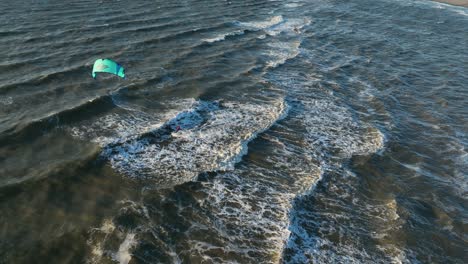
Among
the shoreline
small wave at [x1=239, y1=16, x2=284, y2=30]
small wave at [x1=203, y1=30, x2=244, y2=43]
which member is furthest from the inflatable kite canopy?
the shoreline

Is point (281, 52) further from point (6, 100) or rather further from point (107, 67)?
point (6, 100)

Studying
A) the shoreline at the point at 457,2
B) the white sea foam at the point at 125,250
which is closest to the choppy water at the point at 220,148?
the white sea foam at the point at 125,250

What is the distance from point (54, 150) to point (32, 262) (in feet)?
20.0

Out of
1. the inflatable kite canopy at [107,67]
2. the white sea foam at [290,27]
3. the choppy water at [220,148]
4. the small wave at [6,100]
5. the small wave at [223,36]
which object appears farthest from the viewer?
the white sea foam at [290,27]

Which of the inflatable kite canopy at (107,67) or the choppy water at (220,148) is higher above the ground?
the inflatable kite canopy at (107,67)

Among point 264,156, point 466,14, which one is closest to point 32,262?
point 264,156

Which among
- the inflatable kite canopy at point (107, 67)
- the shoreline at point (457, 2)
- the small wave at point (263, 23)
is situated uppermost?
the inflatable kite canopy at point (107, 67)

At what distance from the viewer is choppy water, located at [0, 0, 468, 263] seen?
13.2m

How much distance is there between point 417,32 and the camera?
41.2 meters

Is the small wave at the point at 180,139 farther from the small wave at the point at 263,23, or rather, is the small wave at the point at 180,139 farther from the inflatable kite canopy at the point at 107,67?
the small wave at the point at 263,23

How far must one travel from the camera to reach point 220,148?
708 inches

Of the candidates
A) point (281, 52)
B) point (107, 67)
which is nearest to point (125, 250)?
point (107, 67)

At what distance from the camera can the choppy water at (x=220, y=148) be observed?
13.2 meters

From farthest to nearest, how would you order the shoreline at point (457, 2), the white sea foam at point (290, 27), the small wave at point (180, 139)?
the shoreline at point (457, 2) → the white sea foam at point (290, 27) → the small wave at point (180, 139)
